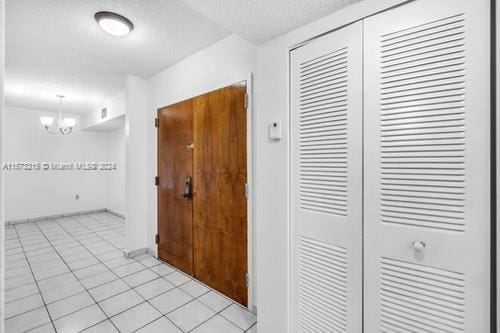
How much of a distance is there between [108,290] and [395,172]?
283cm

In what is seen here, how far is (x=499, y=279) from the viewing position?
82 centimetres

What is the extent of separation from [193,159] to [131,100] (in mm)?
1512

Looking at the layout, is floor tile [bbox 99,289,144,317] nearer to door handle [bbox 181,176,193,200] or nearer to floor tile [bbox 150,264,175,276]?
floor tile [bbox 150,264,175,276]

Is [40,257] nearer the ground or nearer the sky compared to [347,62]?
nearer the ground

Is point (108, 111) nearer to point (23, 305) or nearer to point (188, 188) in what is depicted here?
point (188, 188)

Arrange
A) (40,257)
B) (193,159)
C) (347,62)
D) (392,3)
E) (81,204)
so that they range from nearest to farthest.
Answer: (392,3) → (347,62) → (193,159) → (40,257) → (81,204)

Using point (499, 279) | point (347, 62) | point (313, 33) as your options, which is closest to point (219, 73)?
point (313, 33)

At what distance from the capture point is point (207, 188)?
2340 mm

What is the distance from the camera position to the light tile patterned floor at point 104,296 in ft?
5.92

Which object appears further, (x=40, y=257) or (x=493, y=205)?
(x=40, y=257)

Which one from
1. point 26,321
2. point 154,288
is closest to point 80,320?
point 26,321

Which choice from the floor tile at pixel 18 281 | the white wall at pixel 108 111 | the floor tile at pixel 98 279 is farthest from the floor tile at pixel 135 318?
the white wall at pixel 108 111

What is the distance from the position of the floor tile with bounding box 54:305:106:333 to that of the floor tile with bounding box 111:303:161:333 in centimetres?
16

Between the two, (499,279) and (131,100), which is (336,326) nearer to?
(499,279)
